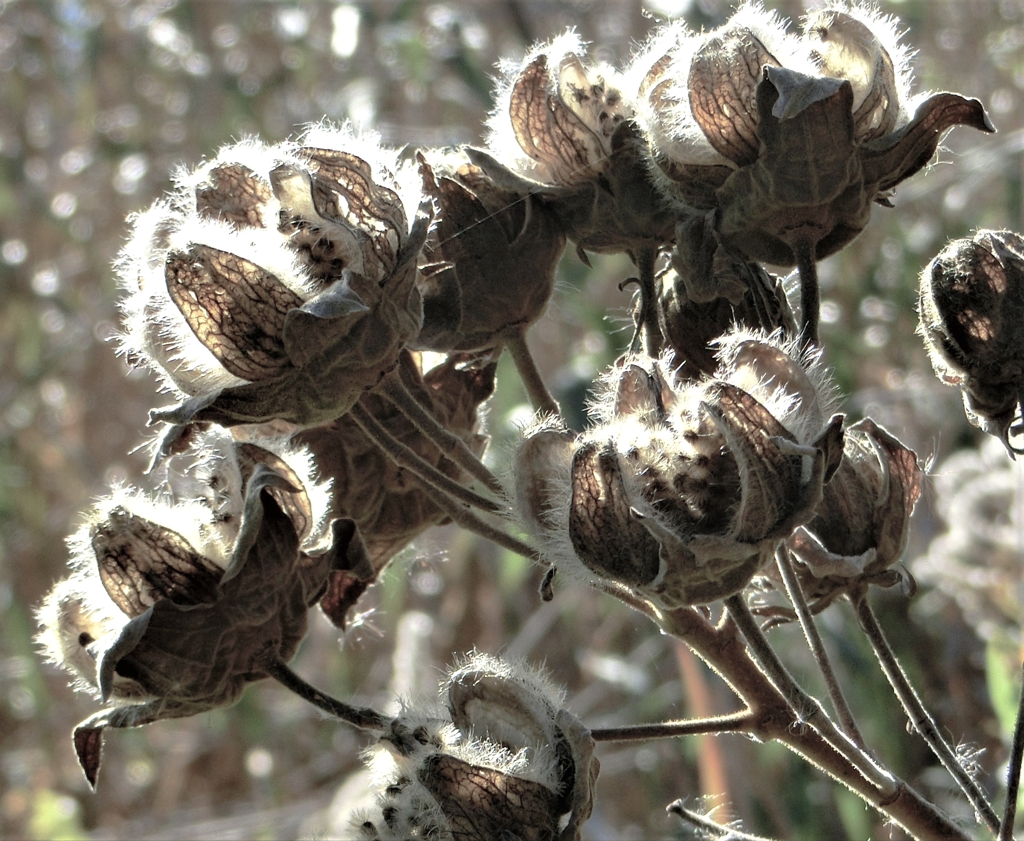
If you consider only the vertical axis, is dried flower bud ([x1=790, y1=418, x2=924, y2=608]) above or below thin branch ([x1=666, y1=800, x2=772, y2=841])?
above

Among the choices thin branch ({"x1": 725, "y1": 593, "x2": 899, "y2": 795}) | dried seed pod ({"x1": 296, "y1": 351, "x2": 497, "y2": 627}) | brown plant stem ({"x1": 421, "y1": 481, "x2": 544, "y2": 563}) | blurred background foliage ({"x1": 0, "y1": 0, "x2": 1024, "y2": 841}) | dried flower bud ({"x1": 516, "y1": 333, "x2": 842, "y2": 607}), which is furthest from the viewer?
blurred background foliage ({"x1": 0, "y1": 0, "x2": 1024, "y2": 841})

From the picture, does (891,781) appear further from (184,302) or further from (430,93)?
(430,93)

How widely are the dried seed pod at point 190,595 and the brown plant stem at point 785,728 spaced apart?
17.8 inches

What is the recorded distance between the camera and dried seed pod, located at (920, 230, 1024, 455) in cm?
143

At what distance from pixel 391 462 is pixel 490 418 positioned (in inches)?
71.1

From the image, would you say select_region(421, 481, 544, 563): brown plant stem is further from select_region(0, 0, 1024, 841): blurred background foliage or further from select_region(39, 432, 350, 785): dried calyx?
select_region(0, 0, 1024, 841): blurred background foliage

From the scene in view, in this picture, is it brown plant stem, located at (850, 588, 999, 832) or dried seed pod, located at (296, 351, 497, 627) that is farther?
dried seed pod, located at (296, 351, 497, 627)

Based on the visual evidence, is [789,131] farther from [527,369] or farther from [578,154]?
[527,369]

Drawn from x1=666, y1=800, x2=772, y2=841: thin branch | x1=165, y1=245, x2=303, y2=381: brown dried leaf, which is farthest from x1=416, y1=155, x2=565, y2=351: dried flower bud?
x1=666, y1=800, x2=772, y2=841: thin branch

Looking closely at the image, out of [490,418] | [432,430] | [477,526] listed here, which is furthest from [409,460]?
[490,418]

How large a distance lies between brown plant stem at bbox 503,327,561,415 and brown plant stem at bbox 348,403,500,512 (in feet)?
0.69

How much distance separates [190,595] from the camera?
1422mm

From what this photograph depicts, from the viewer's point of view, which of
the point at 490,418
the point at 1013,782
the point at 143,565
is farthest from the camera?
the point at 490,418

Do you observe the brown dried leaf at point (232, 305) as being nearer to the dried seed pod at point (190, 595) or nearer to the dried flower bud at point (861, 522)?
the dried seed pod at point (190, 595)
